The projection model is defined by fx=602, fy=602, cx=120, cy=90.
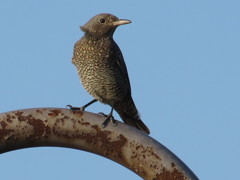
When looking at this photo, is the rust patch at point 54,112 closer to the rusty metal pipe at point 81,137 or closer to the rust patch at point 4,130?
the rusty metal pipe at point 81,137

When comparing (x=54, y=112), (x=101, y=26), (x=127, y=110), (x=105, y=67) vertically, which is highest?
(x=101, y=26)

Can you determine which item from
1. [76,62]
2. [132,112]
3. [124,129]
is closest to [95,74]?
[76,62]

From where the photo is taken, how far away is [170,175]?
100 inches

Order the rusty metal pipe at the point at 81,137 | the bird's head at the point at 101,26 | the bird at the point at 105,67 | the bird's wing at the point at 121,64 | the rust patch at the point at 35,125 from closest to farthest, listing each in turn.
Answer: the rusty metal pipe at the point at 81,137 < the rust patch at the point at 35,125 < the bird at the point at 105,67 < the bird's wing at the point at 121,64 < the bird's head at the point at 101,26

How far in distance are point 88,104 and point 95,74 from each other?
50 centimetres

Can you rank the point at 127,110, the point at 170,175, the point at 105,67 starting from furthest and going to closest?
the point at 127,110 → the point at 105,67 → the point at 170,175

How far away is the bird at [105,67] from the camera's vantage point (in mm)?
6074

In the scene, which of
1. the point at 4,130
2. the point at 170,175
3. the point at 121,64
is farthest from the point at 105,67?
the point at 170,175

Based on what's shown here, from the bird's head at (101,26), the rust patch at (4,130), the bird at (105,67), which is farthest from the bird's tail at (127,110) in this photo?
the rust patch at (4,130)

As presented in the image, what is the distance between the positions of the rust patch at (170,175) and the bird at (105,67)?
10.9 ft

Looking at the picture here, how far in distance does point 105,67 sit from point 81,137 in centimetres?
339

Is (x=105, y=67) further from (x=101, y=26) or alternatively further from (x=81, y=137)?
(x=81, y=137)

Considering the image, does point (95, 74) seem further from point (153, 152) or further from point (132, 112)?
point (153, 152)

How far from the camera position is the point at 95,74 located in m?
6.04
